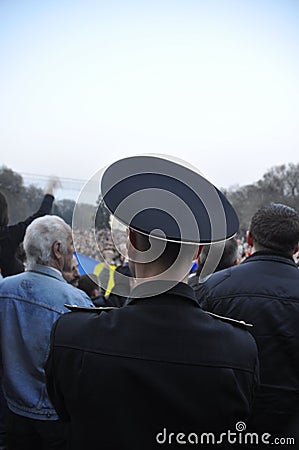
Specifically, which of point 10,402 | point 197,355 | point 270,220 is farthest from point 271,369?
point 10,402

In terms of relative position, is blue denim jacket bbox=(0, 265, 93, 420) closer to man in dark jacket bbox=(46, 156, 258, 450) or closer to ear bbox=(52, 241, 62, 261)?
ear bbox=(52, 241, 62, 261)

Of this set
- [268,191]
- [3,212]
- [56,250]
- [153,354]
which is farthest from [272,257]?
[268,191]

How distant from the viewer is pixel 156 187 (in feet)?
4.82

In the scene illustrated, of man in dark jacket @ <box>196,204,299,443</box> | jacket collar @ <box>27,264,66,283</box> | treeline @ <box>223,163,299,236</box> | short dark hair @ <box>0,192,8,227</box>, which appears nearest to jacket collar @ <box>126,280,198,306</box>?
man in dark jacket @ <box>196,204,299,443</box>

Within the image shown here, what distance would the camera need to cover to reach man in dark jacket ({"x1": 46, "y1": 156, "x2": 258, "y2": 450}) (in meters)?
1.34

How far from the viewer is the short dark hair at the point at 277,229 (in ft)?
8.36

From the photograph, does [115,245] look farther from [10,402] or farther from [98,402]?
[10,402]

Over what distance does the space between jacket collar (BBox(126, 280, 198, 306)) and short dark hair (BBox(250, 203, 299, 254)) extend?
1272 millimetres

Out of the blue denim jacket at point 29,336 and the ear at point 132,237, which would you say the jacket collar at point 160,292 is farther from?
the blue denim jacket at point 29,336

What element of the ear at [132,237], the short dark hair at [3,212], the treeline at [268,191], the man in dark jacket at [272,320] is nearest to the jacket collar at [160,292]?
the ear at [132,237]

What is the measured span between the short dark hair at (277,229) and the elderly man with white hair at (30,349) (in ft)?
3.59

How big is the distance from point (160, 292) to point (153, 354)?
0.19m

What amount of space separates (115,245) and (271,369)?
123 cm

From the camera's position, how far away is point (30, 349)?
2451 millimetres
